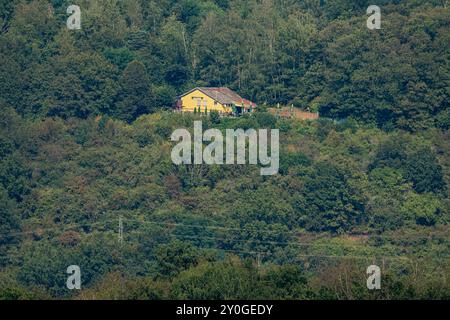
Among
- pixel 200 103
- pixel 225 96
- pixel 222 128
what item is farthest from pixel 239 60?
pixel 222 128

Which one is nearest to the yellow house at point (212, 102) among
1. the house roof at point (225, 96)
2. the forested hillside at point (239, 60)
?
the house roof at point (225, 96)

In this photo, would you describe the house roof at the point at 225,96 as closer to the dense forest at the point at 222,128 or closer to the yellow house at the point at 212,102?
the yellow house at the point at 212,102

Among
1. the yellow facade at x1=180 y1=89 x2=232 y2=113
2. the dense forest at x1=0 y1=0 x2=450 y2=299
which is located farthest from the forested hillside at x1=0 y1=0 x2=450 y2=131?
the yellow facade at x1=180 y1=89 x2=232 y2=113

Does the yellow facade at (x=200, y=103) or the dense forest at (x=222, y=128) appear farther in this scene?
the yellow facade at (x=200, y=103)

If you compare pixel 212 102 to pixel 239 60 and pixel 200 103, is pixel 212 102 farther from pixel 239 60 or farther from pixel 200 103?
pixel 239 60
